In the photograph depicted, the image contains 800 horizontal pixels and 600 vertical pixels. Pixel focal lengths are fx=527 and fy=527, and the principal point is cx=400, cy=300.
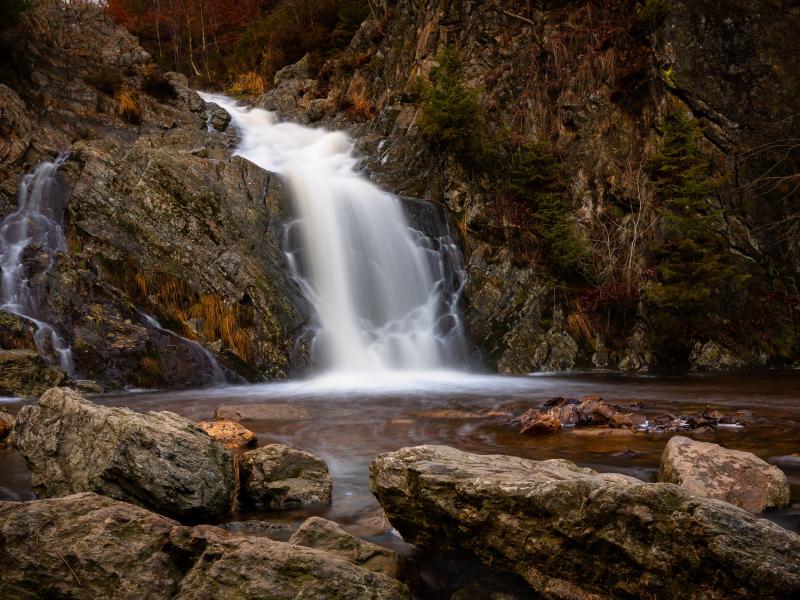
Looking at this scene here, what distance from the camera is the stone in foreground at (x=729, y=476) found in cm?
329

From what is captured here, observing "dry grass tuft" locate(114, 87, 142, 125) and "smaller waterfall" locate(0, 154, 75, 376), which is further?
"dry grass tuft" locate(114, 87, 142, 125)

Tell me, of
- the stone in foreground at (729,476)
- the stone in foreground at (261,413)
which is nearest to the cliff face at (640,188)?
the stone in foreground at (261,413)

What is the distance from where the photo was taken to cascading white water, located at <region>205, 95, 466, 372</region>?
35.9 ft

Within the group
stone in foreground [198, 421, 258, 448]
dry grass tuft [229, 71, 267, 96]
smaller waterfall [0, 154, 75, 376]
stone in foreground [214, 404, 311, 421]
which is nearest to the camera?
stone in foreground [198, 421, 258, 448]

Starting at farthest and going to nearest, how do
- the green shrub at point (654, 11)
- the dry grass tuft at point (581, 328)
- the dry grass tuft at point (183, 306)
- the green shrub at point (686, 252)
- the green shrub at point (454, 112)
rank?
the green shrub at point (454, 112)
the green shrub at point (654, 11)
the dry grass tuft at point (581, 328)
the green shrub at point (686, 252)
the dry grass tuft at point (183, 306)

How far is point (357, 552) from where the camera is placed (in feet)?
8.58

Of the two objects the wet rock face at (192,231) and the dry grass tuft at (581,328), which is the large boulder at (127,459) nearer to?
the wet rock face at (192,231)

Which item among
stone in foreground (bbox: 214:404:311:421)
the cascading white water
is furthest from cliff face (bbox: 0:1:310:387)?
stone in foreground (bbox: 214:404:311:421)

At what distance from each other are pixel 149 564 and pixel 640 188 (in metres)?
11.9

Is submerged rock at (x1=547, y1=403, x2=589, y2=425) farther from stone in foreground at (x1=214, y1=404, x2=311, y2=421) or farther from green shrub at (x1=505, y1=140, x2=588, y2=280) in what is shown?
green shrub at (x1=505, y1=140, x2=588, y2=280)

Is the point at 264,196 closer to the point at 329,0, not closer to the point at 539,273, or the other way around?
the point at 539,273

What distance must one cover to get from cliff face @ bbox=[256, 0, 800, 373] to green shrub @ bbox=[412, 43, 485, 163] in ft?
1.80

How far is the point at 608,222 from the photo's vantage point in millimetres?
12031

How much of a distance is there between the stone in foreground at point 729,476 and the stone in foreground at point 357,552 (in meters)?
1.81
